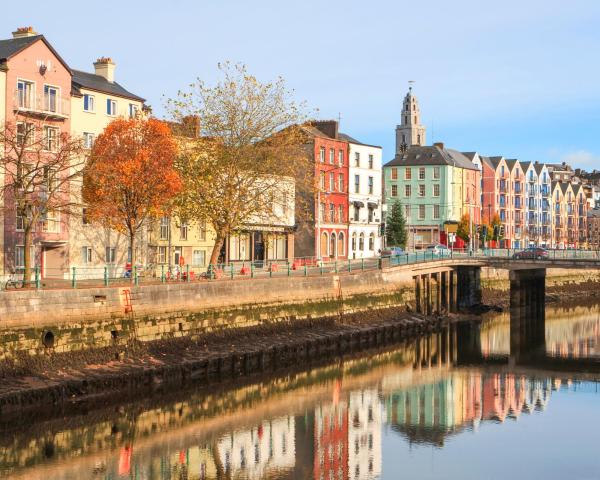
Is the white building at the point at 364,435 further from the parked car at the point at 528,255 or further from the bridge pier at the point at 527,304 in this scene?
the parked car at the point at 528,255

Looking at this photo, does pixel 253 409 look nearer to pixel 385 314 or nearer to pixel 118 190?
pixel 118 190

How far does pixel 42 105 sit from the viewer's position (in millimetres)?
56656

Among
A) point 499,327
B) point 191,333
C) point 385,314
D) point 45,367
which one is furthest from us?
point 499,327

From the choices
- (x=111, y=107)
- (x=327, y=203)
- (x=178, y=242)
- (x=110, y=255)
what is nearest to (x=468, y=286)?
(x=327, y=203)

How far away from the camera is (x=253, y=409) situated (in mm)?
40750

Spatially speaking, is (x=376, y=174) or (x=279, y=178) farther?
(x=376, y=174)

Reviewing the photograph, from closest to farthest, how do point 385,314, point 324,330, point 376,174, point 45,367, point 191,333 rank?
point 45,367 → point 191,333 → point 324,330 → point 385,314 → point 376,174

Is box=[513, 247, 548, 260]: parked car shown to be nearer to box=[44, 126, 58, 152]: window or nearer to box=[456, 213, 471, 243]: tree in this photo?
box=[456, 213, 471, 243]: tree

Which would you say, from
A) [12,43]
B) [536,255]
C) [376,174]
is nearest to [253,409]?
[12,43]

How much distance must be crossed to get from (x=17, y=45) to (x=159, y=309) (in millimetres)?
19918

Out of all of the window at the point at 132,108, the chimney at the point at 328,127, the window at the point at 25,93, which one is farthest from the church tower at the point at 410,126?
the window at the point at 25,93

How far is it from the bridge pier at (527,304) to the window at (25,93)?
37.4 metres

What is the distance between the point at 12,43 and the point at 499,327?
42.0 metres

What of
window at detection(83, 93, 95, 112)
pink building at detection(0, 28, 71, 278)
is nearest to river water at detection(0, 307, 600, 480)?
pink building at detection(0, 28, 71, 278)
